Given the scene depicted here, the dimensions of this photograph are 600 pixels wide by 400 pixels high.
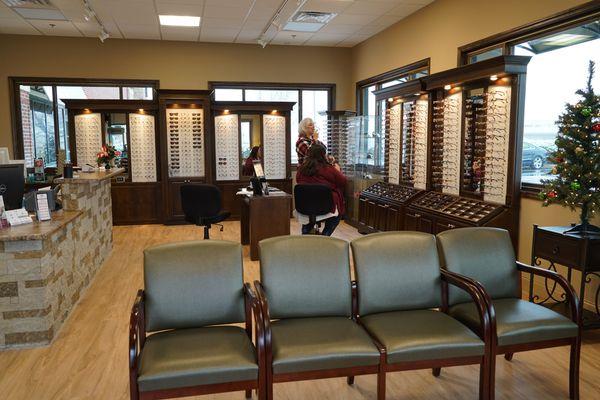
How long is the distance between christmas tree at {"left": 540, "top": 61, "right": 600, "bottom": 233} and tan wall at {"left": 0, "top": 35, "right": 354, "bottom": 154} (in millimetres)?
6237

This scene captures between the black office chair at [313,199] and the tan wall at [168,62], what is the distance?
4.47 meters

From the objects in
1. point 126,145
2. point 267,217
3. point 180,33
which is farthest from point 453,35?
point 126,145

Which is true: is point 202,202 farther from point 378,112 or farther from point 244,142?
point 378,112


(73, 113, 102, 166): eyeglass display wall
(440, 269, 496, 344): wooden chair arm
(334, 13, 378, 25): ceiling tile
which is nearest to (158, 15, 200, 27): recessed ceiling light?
(73, 113, 102, 166): eyeglass display wall

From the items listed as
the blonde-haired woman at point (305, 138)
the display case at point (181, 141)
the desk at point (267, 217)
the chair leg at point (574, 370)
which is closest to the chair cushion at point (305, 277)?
the chair leg at point (574, 370)

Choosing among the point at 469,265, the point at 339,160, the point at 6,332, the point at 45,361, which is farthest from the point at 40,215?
the point at 339,160

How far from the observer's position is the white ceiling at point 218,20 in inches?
258

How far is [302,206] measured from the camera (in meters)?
5.40

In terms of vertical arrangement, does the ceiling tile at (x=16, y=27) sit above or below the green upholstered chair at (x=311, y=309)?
above

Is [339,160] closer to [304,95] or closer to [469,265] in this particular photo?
[304,95]

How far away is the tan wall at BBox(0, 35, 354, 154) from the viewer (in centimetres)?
828

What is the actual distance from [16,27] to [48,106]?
4.65 feet

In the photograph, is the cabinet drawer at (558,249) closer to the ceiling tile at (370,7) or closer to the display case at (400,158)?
Result: the display case at (400,158)

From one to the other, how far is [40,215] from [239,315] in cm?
212
